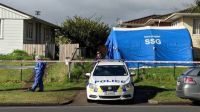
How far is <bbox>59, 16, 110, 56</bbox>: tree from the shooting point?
172 feet

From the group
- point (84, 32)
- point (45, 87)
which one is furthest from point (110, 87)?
point (84, 32)

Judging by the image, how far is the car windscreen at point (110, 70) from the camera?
2217 cm

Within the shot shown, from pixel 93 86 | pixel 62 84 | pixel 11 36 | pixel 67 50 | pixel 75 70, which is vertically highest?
pixel 11 36

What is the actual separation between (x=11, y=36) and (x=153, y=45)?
11.1 metres

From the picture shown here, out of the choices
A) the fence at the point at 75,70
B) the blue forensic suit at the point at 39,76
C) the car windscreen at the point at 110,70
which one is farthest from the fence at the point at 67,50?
the car windscreen at the point at 110,70

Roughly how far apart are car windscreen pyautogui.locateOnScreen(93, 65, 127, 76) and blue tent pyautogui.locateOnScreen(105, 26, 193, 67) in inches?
467

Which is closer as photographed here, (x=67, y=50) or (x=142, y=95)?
(x=142, y=95)

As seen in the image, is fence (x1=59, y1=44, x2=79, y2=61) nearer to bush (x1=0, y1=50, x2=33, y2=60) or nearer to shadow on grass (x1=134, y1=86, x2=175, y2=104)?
bush (x1=0, y1=50, x2=33, y2=60)

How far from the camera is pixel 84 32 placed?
5262 centimetres

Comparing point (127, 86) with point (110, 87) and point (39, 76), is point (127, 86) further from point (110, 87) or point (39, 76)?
point (39, 76)

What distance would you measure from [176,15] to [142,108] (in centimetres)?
2743

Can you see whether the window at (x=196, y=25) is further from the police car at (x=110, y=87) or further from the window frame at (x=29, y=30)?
the police car at (x=110, y=87)

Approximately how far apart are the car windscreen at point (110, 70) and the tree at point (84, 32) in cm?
2952

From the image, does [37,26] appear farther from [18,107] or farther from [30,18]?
[18,107]
